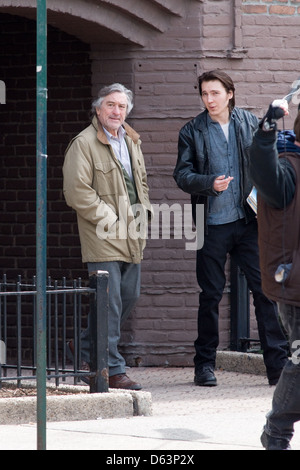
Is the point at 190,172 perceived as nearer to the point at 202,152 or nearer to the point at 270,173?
Result: the point at 202,152

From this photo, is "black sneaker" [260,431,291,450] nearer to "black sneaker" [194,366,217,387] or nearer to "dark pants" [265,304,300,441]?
"dark pants" [265,304,300,441]

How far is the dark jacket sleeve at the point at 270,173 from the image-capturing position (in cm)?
493

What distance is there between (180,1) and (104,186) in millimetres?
2246

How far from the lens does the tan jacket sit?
24.7 feet

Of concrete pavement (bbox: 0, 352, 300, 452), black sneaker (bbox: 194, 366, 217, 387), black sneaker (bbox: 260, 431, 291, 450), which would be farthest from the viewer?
black sneaker (bbox: 194, 366, 217, 387)

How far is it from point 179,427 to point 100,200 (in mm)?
1901

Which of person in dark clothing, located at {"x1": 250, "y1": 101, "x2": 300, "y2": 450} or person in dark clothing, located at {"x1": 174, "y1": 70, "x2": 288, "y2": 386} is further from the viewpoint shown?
person in dark clothing, located at {"x1": 174, "y1": 70, "x2": 288, "y2": 386}

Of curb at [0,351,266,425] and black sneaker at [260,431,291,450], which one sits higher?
black sneaker at [260,431,291,450]

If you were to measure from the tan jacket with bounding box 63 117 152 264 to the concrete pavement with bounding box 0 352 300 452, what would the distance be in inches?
41.9

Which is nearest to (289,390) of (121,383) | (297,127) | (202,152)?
(297,127)

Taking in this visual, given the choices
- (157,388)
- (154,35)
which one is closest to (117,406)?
(157,388)

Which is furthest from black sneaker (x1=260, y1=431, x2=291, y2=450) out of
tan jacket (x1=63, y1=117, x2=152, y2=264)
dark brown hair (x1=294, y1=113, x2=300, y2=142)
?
tan jacket (x1=63, y1=117, x2=152, y2=264)

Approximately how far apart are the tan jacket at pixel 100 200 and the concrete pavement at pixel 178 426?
3.49ft

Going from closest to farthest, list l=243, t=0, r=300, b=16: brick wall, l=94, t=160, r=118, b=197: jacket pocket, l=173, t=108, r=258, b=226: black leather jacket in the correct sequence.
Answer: l=94, t=160, r=118, b=197: jacket pocket → l=173, t=108, r=258, b=226: black leather jacket → l=243, t=0, r=300, b=16: brick wall
